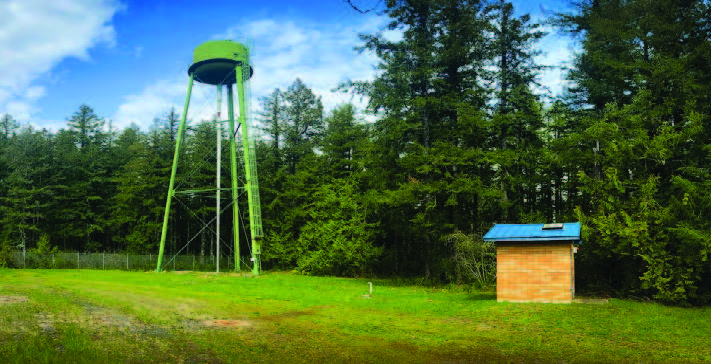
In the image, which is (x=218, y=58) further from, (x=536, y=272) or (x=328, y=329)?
(x=328, y=329)

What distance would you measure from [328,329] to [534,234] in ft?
29.7

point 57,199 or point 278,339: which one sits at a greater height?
point 57,199

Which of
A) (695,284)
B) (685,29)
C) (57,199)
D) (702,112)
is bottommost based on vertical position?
(695,284)

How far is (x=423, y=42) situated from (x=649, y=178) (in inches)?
532

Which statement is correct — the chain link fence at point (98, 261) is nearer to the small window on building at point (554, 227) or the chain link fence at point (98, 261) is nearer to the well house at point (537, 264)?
the well house at point (537, 264)

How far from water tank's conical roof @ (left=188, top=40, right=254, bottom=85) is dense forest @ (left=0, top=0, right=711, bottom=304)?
9.69 metres

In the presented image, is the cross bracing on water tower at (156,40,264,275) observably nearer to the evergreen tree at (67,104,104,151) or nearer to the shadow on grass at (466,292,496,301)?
the shadow on grass at (466,292,496,301)

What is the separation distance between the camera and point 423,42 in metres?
28.1

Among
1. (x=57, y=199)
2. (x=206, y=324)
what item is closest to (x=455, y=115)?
(x=206, y=324)

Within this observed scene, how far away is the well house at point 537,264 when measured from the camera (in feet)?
58.4

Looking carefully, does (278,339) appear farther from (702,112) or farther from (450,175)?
(702,112)

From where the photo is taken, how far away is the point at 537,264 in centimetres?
1816

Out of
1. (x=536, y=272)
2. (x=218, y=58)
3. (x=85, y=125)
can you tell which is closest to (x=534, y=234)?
(x=536, y=272)

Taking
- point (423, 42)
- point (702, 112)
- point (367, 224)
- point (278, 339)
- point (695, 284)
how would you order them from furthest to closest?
point (367, 224) < point (423, 42) < point (702, 112) < point (695, 284) < point (278, 339)
